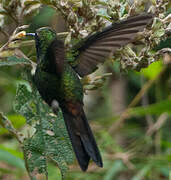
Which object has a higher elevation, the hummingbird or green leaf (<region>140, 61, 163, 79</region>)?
the hummingbird

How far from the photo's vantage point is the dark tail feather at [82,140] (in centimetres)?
189

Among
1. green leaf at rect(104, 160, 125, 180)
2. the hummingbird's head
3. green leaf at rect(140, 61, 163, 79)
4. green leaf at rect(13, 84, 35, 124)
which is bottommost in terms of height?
green leaf at rect(104, 160, 125, 180)

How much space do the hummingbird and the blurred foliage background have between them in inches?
4.8

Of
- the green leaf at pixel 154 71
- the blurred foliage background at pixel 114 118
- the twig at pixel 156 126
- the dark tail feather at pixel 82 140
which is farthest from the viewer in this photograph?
the twig at pixel 156 126

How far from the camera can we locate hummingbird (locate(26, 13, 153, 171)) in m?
1.75

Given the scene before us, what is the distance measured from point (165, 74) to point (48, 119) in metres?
2.74

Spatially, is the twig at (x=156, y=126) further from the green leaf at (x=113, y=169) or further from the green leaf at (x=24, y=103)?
the green leaf at (x=24, y=103)

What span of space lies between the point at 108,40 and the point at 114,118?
7.56 feet

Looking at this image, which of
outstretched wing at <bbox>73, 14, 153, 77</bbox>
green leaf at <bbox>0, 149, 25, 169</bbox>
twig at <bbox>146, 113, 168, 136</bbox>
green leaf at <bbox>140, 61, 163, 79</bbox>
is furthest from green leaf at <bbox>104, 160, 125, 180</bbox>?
outstretched wing at <bbox>73, 14, 153, 77</bbox>

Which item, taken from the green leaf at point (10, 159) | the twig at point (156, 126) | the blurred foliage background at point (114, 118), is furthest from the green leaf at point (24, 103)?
the twig at point (156, 126)

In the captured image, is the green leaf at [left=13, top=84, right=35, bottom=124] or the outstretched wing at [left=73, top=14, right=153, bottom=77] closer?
the outstretched wing at [left=73, top=14, right=153, bottom=77]

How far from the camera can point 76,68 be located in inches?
80.3

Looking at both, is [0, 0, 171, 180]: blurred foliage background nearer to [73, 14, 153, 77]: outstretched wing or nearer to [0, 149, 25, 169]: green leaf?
[0, 149, 25, 169]: green leaf

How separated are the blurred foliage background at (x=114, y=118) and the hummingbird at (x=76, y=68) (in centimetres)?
12
